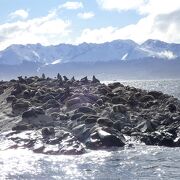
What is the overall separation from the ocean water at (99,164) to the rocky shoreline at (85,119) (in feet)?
7.81

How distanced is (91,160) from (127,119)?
61.6ft

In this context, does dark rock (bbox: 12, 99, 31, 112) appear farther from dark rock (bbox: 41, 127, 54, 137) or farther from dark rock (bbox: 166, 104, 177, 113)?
dark rock (bbox: 166, 104, 177, 113)

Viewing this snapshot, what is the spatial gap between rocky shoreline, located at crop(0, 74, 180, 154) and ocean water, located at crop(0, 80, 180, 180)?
7.81 ft

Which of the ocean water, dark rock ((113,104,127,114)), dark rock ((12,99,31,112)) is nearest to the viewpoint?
the ocean water

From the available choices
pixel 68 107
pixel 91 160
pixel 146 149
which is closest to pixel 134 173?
pixel 91 160

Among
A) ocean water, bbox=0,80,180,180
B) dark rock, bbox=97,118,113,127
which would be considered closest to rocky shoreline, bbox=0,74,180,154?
dark rock, bbox=97,118,113,127

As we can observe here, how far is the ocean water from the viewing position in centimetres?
4931

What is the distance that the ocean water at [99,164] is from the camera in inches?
1941

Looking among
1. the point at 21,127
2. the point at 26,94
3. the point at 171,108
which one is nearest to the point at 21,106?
the point at 26,94

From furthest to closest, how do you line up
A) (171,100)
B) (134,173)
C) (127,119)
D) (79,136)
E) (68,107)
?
(171,100) < (68,107) < (127,119) < (79,136) < (134,173)

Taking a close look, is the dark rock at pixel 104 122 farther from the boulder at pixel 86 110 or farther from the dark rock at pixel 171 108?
the dark rock at pixel 171 108

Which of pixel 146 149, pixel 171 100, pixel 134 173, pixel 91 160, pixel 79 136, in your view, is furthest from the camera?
pixel 171 100

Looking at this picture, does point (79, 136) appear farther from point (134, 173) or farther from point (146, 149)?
point (134, 173)

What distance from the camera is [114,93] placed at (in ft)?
299
